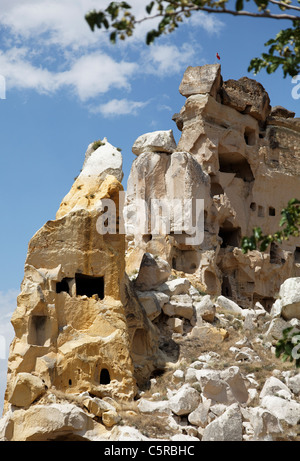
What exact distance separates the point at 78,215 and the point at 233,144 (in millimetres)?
15016

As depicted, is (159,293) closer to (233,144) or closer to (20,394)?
(20,394)

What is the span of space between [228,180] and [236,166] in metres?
2.46

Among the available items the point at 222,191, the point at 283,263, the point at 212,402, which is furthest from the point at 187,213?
the point at 212,402

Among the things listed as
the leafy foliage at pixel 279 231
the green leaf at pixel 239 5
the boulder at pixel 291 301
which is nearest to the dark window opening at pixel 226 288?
the boulder at pixel 291 301

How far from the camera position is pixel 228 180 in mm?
34875

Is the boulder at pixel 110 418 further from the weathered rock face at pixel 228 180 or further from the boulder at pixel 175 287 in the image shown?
the weathered rock face at pixel 228 180

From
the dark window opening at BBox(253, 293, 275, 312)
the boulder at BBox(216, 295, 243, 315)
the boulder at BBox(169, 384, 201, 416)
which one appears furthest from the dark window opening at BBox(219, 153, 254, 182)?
the boulder at BBox(169, 384, 201, 416)

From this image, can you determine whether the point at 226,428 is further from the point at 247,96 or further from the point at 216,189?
the point at 247,96

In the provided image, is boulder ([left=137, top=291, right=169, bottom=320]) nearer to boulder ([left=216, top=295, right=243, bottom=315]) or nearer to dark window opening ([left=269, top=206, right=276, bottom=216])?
boulder ([left=216, top=295, right=243, bottom=315])

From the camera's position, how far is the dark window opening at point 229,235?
1374 inches

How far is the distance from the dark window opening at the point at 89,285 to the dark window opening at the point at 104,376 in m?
2.46
